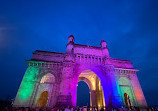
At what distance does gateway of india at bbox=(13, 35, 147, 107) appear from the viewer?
16.6 metres

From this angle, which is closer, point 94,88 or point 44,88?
point 44,88

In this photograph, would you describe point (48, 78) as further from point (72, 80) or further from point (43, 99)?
point (72, 80)

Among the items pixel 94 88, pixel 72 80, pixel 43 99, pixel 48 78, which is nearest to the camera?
pixel 72 80

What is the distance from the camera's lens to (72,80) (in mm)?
17531

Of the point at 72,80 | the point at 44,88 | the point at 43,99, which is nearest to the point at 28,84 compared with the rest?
the point at 44,88

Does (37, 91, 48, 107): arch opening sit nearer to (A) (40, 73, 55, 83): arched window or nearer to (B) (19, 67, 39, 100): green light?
(A) (40, 73, 55, 83): arched window

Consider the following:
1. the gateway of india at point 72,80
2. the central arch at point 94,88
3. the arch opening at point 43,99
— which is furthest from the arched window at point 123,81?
the arch opening at point 43,99

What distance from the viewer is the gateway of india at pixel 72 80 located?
54.4 feet

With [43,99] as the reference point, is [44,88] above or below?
above

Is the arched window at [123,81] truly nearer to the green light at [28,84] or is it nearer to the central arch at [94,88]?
the central arch at [94,88]

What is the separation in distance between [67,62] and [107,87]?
32.6ft

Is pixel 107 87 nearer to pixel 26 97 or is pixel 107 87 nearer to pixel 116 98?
pixel 116 98

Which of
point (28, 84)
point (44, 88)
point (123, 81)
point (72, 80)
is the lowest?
point (44, 88)

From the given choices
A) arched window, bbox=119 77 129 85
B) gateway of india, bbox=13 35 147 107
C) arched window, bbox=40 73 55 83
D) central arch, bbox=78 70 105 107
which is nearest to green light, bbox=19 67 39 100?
gateway of india, bbox=13 35 147 107
